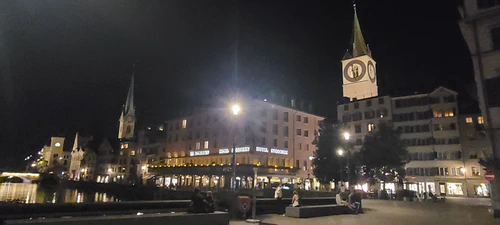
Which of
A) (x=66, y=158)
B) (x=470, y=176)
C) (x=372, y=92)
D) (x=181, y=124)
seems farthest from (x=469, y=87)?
(x=66, y=158)

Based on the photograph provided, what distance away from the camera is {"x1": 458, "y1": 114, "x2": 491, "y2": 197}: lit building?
58594mm

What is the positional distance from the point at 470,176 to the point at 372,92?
36.9 m

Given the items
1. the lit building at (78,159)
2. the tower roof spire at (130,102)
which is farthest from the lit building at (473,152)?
the tower roof spire at (130,102)

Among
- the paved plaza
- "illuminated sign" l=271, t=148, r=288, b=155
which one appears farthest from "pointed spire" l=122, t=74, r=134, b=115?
the paved plaza

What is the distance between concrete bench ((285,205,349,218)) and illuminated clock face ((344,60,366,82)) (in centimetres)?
7829

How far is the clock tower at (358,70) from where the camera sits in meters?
93.1

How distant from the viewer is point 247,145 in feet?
205

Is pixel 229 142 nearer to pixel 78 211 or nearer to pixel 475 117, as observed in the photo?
pixel 475 117

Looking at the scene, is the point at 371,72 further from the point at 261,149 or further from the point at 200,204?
the point at 200,204

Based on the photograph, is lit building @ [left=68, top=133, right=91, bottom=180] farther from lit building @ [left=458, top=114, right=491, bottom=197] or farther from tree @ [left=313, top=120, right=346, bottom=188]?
lit building @ [left=458, top=114, right=491, bottom=197]

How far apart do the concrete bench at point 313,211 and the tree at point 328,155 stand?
91.9ft

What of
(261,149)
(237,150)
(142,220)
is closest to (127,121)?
(237,150)

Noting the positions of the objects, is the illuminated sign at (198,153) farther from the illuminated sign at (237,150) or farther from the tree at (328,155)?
→ the tree at (328,155)

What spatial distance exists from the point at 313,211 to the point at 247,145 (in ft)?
142
